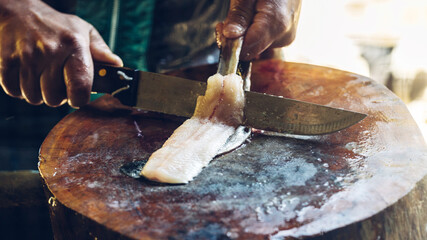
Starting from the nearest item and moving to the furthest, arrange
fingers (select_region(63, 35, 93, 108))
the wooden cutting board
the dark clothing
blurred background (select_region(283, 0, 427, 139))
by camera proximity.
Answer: the wooden cutting board, fingers (select_region(63, 35, 93, 108)), the dark clothing, blurred background (select_region(283, 0, 427, 139))

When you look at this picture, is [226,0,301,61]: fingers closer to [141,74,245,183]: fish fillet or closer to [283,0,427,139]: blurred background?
[141,74,245,183]: fish fillet

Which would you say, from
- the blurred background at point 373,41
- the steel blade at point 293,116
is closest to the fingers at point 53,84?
the steel blade at point 293,116

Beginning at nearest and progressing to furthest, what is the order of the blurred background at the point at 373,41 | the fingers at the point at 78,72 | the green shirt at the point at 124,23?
the fingers at the point at 78,72 → the green shirt at the point at 124,23 → the blurred background at the point at 373,41

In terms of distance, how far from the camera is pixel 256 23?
2.16 meters

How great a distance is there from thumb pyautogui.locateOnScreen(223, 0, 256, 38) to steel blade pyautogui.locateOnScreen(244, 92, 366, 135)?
0.40 m

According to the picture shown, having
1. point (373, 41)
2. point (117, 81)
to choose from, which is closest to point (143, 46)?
point (117, 81)

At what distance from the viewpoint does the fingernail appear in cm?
207

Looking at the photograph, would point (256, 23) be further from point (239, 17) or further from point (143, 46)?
point (143, 46)

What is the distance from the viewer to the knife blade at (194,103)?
179 cm

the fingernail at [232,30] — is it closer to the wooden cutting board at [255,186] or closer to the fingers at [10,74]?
the wooden cutting board at [255,186]

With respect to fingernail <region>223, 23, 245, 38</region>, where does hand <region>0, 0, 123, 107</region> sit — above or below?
below

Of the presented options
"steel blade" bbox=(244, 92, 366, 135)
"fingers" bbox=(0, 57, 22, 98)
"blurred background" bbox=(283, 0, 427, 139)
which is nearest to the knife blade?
"steel blade" bbox=(244, 92, 366, 135)

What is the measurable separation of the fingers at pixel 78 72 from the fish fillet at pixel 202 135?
61 cm

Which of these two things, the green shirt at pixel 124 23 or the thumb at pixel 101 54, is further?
the green shirt at pixel 124 23
